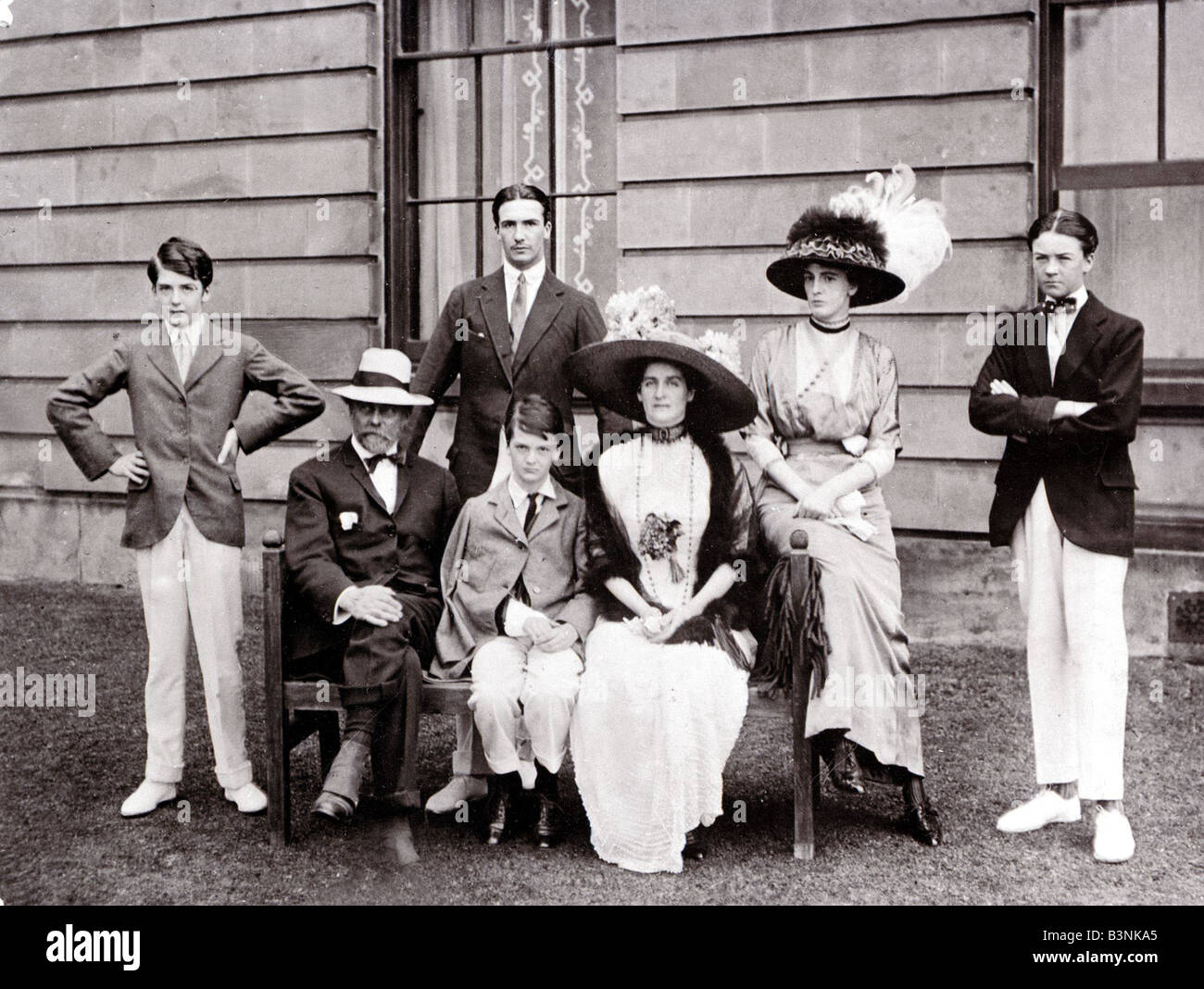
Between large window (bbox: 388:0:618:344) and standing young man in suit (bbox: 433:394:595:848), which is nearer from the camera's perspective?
standing young man in suit (bbox: 433:394:595:848)

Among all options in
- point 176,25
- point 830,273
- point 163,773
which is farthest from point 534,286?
point 176,25

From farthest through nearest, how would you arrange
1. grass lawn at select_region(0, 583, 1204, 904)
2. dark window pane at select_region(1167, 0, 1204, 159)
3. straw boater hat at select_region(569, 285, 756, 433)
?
dark window pane at select_region(1167, 0, 1204, 159) < straw boater hat at select_region(569, 285, 756, 433) < grass lawn at select_region(0, 583, 1204, 904)

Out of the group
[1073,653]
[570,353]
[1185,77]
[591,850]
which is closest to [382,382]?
[570,353]

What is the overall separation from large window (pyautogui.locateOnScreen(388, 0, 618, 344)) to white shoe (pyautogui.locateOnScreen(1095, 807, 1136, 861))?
4565mm

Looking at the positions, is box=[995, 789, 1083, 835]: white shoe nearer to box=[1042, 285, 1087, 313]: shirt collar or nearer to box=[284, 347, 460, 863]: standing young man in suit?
box=[1042, 285, 1087, 313]: shirt collar

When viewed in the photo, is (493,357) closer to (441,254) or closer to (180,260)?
(180,260)

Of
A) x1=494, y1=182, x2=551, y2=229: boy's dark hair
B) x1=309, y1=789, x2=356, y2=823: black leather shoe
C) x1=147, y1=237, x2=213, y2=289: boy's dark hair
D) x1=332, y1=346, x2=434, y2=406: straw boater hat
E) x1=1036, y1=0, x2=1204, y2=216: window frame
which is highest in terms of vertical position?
x1=1036, y1=0, x2=1204, y2=216: window frame

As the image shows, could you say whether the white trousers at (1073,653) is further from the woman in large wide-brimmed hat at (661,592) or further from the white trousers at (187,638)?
the white trousers at (187,638)

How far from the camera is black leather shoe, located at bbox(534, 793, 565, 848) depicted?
4.29 metres

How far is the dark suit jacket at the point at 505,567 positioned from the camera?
443 cm

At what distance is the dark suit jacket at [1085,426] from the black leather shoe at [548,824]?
178 cm

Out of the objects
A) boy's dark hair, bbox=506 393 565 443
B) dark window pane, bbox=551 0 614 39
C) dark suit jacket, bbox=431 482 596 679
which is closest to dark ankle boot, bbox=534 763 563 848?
dark suit jacket, bbox=431 482 596 679

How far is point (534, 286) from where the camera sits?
526 centimetres
